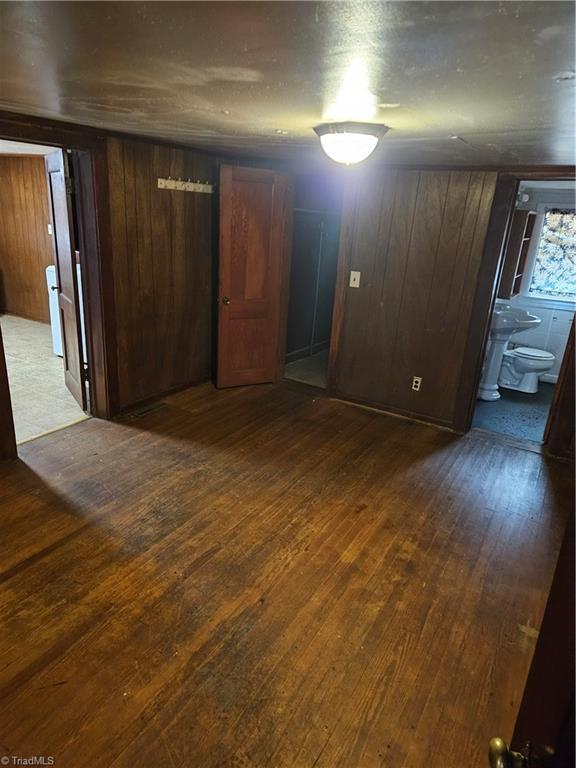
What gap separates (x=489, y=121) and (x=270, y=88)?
0.91 meters

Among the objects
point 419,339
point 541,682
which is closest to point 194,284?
point 419,339

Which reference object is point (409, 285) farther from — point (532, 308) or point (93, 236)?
point (532, 308)

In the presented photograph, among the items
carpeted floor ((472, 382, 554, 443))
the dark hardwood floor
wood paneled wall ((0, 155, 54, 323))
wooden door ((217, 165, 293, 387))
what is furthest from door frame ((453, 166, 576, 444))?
wood paneled wall ((0, 155, 54, 323))

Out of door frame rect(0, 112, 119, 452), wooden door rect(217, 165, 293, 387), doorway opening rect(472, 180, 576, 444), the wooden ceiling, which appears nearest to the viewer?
the wooden ceiling

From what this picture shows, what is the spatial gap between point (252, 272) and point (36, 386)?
2234 mm

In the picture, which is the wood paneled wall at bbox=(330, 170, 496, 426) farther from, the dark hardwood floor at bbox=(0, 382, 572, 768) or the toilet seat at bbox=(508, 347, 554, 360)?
the toilet seat at bbox=(508, 347, 554, 360)

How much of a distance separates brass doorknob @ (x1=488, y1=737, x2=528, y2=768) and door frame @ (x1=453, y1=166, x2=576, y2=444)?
3200 millimetres

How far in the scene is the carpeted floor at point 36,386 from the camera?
361 centimetres

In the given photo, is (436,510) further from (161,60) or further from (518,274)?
(518,274)

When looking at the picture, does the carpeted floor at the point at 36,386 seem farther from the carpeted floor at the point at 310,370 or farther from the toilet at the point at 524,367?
the toilet at the point at 524,367

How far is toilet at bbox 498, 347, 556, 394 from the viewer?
16.3 feet

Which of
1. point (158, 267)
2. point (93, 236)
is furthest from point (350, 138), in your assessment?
point (158, 267)

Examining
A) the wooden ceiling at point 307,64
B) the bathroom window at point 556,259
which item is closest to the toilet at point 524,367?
the bathroom window at point 556,259

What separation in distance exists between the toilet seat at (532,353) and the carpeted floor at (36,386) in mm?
4381
